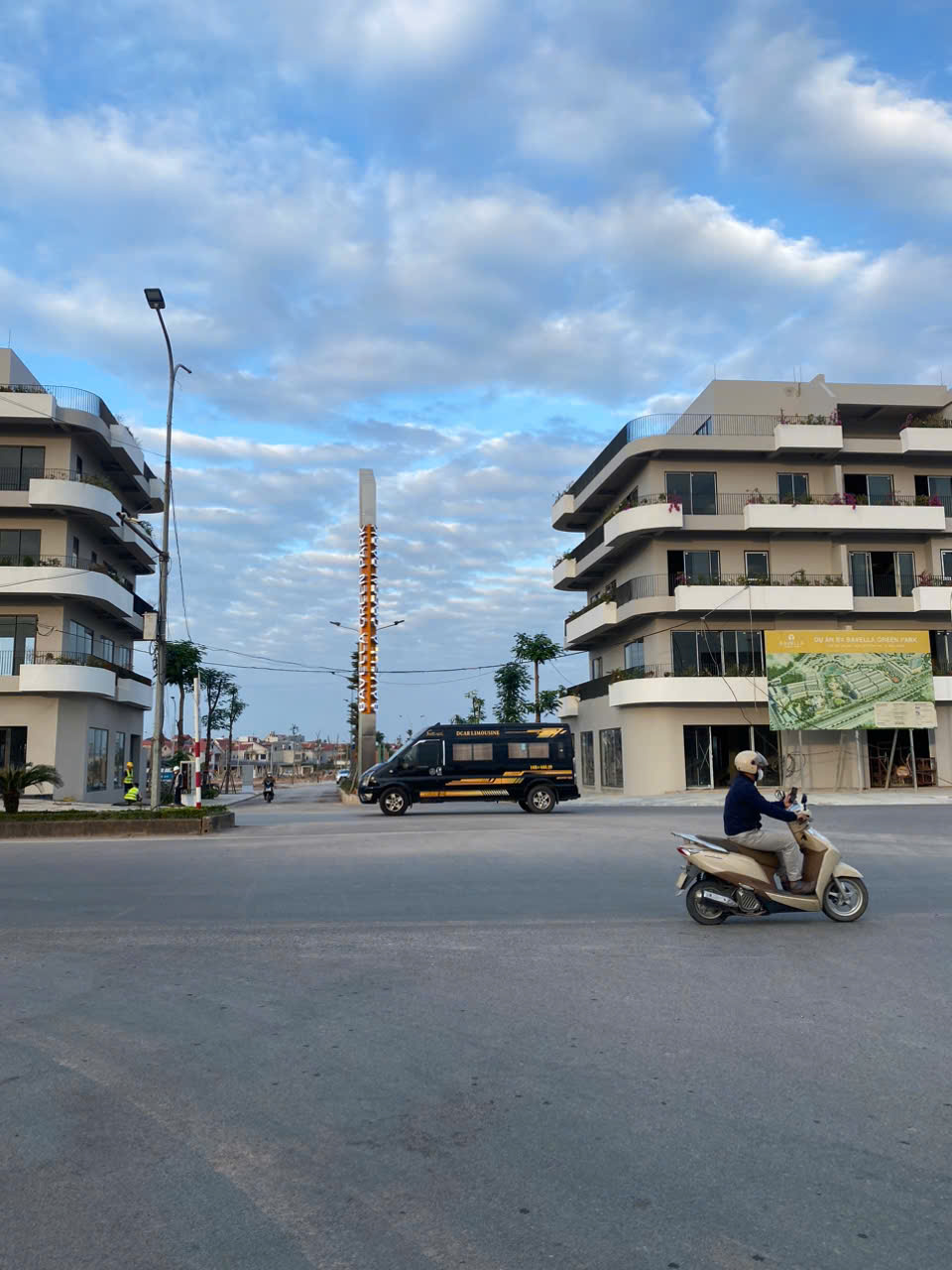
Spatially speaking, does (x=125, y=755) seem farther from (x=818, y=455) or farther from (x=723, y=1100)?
(x=723, y=1100)

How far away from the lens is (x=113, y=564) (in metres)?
50.8

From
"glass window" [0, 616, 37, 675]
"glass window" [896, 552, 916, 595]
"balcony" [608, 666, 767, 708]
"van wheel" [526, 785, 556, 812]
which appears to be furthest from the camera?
"glass window" [896, 552, 916, 595]

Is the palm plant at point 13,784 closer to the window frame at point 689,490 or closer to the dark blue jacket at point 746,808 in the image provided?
the dark blue jacket at point 746,808

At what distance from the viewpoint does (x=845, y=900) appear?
977 cm

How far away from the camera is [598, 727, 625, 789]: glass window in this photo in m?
47.6

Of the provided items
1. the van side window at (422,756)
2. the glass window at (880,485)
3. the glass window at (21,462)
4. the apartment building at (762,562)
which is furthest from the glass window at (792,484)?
the glass window at (21,462)

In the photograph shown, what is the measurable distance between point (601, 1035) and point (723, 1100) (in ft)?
3.89

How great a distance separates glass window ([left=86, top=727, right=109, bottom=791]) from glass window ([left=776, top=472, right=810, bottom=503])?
31.5 metres

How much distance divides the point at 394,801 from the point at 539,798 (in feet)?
14.1

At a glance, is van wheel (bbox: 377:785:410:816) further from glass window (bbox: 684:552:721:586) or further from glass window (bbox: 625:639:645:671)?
glass window (bbox: 684:552:721:586)

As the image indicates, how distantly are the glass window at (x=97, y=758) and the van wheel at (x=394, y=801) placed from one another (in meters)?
18.5

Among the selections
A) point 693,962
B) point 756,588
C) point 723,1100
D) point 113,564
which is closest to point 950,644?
point 756,588

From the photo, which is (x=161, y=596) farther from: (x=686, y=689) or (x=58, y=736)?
(x=686, y=689)

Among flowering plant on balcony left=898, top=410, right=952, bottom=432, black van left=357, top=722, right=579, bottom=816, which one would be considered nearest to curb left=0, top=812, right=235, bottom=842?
black van left=357, top=722, right=579, bottom=816
